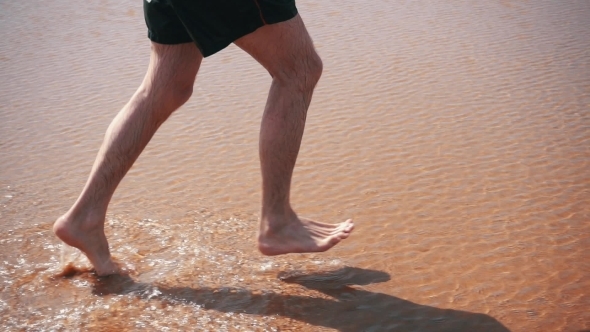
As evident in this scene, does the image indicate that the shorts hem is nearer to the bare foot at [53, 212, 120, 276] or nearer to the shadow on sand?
the bare foot at [53, 212, 120, 276]

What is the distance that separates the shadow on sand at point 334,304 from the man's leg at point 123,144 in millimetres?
146

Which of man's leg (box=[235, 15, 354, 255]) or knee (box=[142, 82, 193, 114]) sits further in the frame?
knee (box=[142, 82, 193, 114])

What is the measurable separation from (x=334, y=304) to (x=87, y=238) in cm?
74

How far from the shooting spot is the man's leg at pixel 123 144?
2318 millimetres

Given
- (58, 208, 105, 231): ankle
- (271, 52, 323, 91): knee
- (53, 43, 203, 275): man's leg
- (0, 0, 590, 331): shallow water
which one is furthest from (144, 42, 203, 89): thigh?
(0, 0, 590, 331): shallow water

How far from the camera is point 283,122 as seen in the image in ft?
7.45

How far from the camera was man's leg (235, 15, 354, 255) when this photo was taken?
7.36ft

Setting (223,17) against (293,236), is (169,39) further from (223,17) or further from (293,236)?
(293,236)

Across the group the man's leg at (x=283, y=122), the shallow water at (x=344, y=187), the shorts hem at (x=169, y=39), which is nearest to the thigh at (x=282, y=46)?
Result: the man's leg at (x=283, y=122)

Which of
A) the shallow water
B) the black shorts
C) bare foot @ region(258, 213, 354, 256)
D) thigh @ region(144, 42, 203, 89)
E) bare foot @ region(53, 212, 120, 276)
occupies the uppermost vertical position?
the black shorts

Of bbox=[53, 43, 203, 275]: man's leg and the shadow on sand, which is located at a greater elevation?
bbox=[53, 43, 203, 275]: man's leg

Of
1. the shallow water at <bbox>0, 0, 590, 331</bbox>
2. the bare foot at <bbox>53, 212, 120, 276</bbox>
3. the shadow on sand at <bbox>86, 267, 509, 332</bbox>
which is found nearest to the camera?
the shadow on sand at <bbox>86, 267, 509, 332</bbox>

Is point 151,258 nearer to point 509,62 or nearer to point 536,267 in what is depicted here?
point 536,267

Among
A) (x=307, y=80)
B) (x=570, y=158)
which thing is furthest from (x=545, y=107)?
(x=307, y=80)
